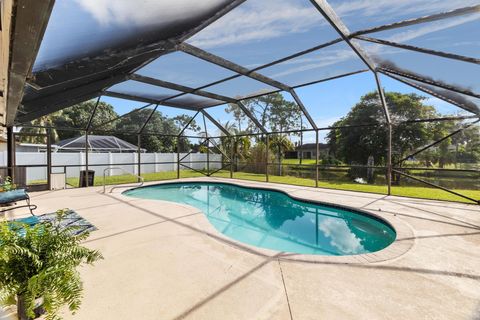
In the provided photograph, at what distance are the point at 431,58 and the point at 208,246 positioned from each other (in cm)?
539

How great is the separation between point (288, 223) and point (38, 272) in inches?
217

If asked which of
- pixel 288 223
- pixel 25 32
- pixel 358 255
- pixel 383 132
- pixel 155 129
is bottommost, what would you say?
pixel 288 223

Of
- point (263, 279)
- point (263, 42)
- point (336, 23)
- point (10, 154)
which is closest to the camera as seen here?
point (263, 279)

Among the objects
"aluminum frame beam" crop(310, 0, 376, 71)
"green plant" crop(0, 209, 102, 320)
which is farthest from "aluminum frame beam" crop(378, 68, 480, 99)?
"green plant" crop(0, 209, 102, 320)

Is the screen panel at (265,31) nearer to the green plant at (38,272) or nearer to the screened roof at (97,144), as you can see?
the green plant at (38,272)

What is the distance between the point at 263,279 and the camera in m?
2.56

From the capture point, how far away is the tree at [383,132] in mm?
14336

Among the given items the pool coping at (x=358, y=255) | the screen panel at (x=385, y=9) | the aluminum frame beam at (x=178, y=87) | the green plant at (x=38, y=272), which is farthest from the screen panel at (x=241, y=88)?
the green plant at (x=38, y=272)

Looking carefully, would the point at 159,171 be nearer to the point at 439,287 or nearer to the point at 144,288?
the point at 144,288

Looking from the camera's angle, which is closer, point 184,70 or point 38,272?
point 38,272

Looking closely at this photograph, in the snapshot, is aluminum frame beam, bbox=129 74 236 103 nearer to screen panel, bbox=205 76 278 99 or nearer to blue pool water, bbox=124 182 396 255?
screen panel, bbox=205 76 278 99

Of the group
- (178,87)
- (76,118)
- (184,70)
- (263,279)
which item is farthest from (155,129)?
(263,279)

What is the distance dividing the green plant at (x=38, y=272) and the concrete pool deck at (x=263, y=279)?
2.09ft

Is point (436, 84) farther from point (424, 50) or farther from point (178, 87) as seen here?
point (178, 87)
